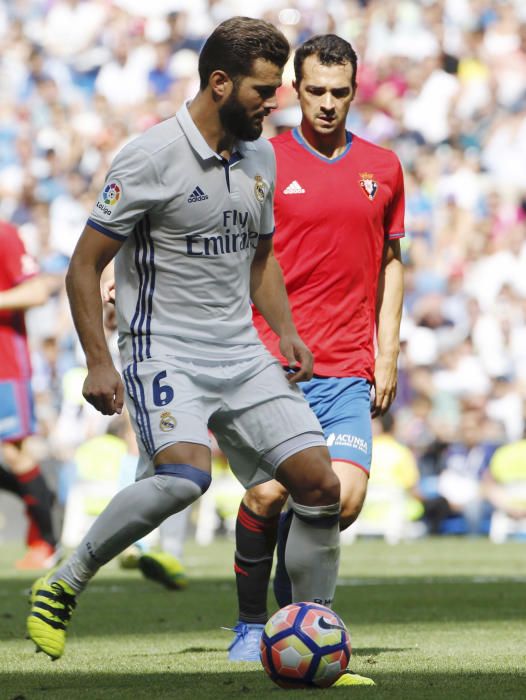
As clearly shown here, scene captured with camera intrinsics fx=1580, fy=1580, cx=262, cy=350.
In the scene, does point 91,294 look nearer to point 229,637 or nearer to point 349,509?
point 349,509

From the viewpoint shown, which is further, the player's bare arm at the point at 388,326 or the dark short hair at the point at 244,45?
the player's bare arm at the point at 388,326

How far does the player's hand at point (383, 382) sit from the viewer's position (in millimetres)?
6785

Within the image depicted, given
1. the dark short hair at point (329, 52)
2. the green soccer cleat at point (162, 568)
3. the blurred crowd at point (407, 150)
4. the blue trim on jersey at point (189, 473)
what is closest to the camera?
the blue trim on jersey at point (189, 473)

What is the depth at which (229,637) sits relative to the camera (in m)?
7.18

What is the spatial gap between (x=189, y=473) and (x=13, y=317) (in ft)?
19.2

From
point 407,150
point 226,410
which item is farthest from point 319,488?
point 407,150

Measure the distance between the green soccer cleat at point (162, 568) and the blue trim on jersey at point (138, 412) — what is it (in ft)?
13.2

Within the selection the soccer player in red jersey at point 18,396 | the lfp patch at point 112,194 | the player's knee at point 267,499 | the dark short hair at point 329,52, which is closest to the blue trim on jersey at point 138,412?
the lfp patch at point 112,194

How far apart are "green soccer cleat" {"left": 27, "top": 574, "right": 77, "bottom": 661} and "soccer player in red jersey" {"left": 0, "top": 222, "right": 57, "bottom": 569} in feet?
17.6

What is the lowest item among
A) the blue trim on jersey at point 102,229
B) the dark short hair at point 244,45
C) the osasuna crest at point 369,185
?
the osasuna crest at point 369,185

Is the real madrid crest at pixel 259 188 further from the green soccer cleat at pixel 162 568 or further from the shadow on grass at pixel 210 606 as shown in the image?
the green soccer cleat at pixel 162 568

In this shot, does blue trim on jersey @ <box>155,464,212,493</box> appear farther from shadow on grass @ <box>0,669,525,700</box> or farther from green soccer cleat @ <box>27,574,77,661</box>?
shadow on grass @ <box>0,669,525,700</box>

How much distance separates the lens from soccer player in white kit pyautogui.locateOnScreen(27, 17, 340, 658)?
17.6ft

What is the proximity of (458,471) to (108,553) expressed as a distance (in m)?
10.8
